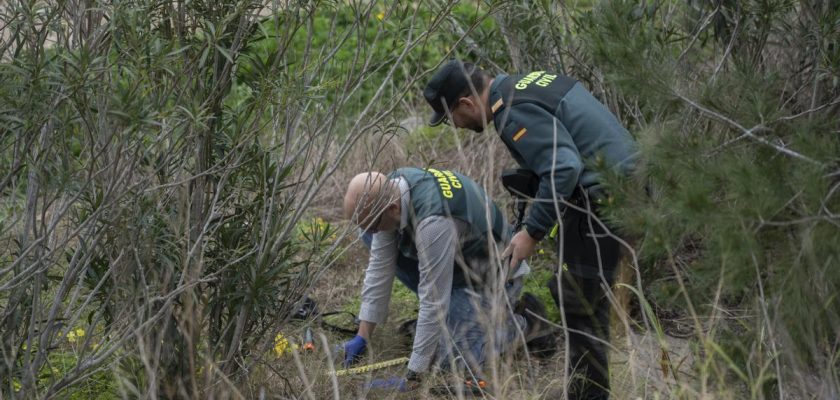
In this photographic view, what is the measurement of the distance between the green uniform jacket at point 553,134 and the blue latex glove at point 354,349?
1.14 m

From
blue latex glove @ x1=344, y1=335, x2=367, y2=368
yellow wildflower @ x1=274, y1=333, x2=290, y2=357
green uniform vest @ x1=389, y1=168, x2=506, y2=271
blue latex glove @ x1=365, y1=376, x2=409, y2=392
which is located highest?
green uniform vest @ x1=389, y1=168, x2=506, y2=271

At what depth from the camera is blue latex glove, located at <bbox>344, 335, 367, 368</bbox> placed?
4.86 meters

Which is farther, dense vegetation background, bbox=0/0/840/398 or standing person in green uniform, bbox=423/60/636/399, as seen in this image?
standing person in green uniform, bbox=423/60/636/399

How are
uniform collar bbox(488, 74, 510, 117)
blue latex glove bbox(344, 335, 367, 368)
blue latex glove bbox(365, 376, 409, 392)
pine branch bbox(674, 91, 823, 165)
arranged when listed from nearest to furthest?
1. pine branch bbox(674, 91, 823, 165)
2. uniform collar bbox(488, 74, 510, 117)
3. blue latex glove bbox(365, 376, 409, 392)
4. blue latex glove bbox(344, 335, 367, 368)

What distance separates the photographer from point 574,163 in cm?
407

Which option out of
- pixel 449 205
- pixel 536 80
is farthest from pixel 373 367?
pixel 536 80

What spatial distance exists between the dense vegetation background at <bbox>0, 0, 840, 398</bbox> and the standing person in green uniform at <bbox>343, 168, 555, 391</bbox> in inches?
22.1

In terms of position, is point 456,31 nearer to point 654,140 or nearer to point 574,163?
point 574,163

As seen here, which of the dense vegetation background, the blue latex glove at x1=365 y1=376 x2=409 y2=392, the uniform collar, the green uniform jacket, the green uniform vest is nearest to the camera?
the dense vegetation background

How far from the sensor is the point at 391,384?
452 cm

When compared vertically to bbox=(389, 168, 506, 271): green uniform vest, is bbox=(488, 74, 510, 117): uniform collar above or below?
above

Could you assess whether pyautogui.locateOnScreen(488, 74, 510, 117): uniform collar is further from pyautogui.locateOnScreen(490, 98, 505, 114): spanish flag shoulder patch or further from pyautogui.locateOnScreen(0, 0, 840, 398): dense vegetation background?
pyautogui.locateOnScreen(0, 0, 840, 398): dense vegetation background

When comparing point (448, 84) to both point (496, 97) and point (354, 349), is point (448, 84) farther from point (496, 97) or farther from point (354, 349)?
point (354, 349)

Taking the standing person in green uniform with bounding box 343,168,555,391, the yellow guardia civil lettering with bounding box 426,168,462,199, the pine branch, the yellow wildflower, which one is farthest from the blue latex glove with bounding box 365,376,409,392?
the pine branch
